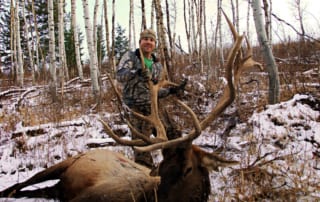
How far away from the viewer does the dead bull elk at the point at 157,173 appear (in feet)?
9.39

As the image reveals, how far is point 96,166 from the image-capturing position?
369cm

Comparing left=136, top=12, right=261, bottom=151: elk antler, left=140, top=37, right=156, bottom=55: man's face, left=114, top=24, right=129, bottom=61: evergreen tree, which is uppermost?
left=114, top=24, right=129, bottom=61: evergreen tree

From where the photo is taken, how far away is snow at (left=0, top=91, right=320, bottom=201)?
149 inches

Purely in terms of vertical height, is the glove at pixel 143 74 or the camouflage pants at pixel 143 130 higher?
the glove at pixel 143 74

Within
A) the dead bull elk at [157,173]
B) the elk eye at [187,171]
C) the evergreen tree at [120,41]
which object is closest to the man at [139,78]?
the dead bull elk at [157,173]

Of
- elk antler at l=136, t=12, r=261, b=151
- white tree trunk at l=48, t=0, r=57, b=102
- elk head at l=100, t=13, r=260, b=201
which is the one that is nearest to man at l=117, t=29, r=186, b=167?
elk antler at l=136, t=12, r=261, b=151

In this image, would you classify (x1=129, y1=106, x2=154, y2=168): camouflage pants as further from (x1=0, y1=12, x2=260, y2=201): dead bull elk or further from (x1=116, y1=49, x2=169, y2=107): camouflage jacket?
(x1=0, y1=12, x2=260, y2=201): dead bull elk

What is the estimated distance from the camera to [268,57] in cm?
605

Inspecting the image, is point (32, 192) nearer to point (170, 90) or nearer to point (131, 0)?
point (170, 90)

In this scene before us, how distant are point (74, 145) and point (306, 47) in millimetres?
7133

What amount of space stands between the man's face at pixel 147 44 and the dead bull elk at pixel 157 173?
0.94 metres

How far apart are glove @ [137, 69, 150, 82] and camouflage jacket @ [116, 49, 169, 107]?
0.03 meters

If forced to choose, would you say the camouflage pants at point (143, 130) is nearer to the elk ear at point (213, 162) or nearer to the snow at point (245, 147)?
the snow at point (245, 147)

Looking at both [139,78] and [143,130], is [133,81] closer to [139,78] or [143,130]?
[139,78]
